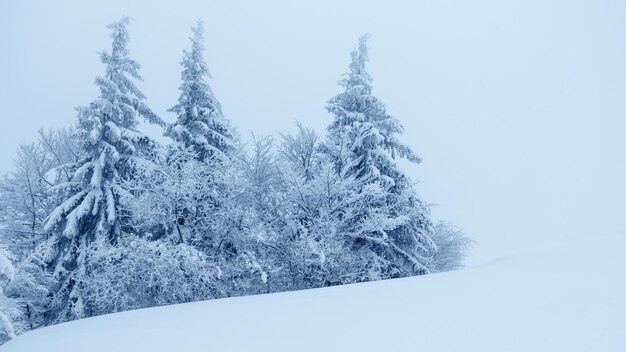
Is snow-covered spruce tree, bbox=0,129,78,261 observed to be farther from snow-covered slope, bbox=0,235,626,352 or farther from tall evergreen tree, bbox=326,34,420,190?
snow-covered slope, bbox=0,235,626,352

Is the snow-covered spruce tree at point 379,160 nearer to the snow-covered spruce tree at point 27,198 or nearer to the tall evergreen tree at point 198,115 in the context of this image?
the tall evergreen tree at point 198,115

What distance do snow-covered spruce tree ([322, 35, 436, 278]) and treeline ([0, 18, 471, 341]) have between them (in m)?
0.06

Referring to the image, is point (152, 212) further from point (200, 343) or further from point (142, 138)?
point (200, 343)

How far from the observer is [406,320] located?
507 cm

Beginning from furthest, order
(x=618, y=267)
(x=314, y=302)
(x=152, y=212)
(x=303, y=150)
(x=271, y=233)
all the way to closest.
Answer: (x=303, y=150), (x=271, y=233), (x=152, y=212), (x=618, y=267), (x=314, y=302)

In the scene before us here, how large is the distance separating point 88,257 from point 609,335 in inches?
571

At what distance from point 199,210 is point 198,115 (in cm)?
418

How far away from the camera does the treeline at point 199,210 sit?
12.8m

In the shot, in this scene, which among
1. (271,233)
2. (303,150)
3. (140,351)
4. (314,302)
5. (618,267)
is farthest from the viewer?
(303,150)

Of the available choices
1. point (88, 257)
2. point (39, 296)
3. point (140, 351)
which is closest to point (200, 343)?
point (140, 351)

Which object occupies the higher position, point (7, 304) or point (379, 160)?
point (379, 160)

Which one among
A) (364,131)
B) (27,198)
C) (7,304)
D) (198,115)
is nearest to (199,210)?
(198,115)

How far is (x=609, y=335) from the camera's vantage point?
3.78 m

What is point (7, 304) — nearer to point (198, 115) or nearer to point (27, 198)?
point (198, 115)
